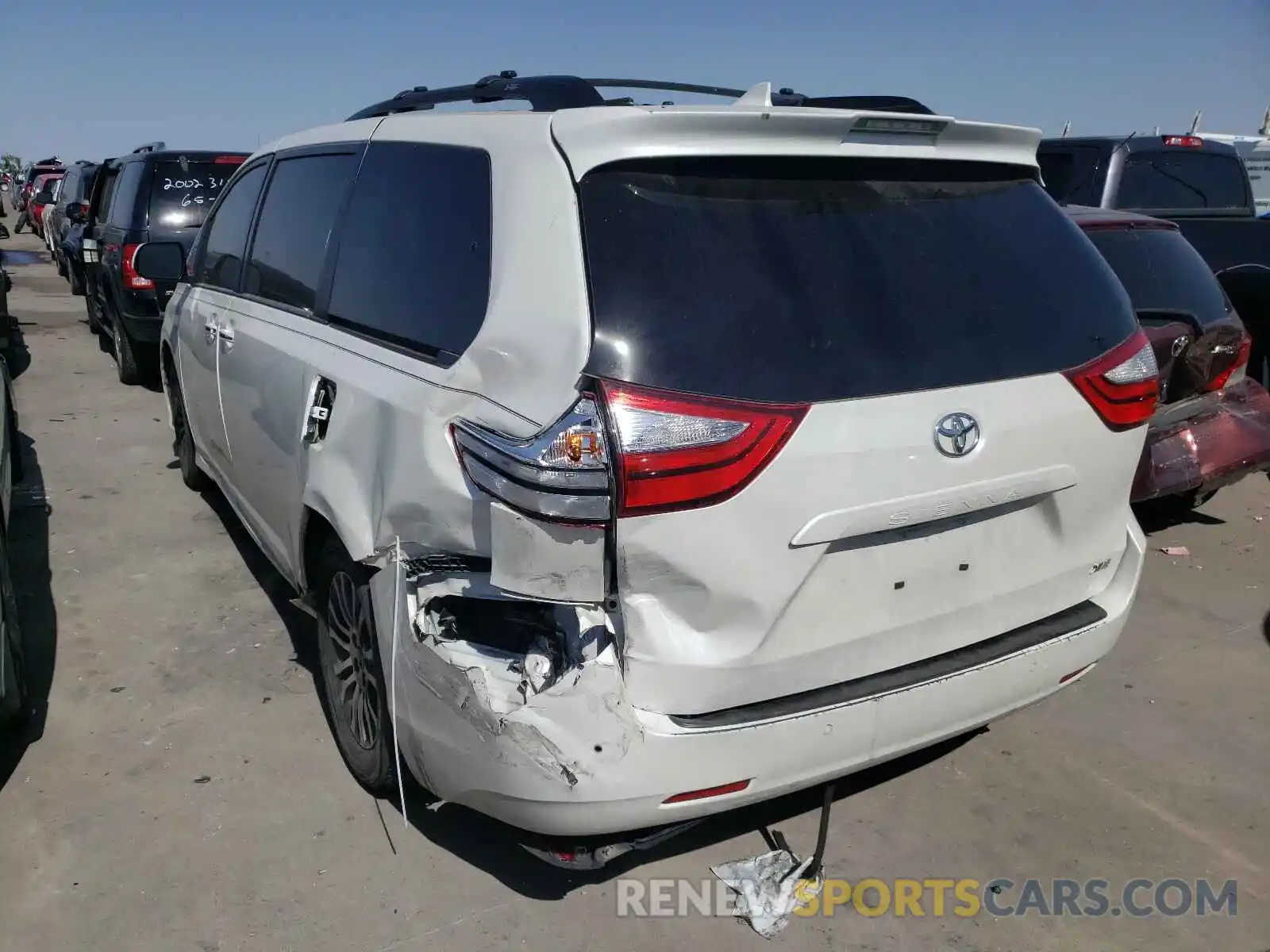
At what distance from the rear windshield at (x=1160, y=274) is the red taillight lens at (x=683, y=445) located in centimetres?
362

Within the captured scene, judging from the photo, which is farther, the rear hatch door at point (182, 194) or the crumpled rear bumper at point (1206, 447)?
the rear hatch door at point (182, 194)

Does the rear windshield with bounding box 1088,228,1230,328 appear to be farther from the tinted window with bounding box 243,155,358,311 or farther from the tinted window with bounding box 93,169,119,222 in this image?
the tinted window with bounding box 93,169,119,222

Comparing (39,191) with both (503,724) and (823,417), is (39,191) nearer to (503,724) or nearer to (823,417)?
(503,724)

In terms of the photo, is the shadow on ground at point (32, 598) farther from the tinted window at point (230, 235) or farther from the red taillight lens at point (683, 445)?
the red taillight lens at point (683, 445)

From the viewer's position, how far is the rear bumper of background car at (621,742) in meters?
2.15

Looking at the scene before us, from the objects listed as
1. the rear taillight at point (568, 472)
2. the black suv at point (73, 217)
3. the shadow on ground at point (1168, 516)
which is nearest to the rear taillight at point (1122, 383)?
the rear taillight at point (568, 472)

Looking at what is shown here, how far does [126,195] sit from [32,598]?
17.9ft

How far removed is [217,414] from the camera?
442 centimetres

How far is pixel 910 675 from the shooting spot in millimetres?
2453

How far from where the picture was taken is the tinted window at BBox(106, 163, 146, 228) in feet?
28.3

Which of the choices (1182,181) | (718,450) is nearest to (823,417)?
(718,450)

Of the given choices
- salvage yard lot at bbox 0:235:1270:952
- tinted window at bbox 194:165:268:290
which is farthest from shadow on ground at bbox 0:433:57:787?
tinted window at bbox 194:165:268:290

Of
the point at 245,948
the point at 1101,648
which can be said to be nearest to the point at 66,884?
the point at 245,948

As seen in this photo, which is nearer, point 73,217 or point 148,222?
point 148,222
